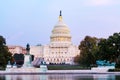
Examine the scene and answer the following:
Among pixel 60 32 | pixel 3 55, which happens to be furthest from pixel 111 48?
pixel 60 32

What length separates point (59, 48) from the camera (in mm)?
174375

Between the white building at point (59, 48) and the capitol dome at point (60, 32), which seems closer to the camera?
the capitol dome at point (60, 32)

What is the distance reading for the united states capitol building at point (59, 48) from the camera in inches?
6585

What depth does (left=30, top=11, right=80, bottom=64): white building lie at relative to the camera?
16725 cm

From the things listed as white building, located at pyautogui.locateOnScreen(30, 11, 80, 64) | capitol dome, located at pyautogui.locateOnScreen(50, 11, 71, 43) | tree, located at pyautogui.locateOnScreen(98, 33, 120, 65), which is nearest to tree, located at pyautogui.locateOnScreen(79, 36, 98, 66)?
tree, located at pyautogui.locateOnScreen(98, 33, 120, 65)

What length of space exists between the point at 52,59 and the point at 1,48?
105 meters

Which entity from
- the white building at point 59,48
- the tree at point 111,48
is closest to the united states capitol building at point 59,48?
the white building at point 59,48

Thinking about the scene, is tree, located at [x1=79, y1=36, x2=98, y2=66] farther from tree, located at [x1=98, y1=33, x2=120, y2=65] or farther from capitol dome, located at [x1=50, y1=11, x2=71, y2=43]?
capitol dome, located at [x1=50, y1=11, x2=71, y2=43]

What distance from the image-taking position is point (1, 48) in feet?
243

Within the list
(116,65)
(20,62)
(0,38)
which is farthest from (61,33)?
(116,65)

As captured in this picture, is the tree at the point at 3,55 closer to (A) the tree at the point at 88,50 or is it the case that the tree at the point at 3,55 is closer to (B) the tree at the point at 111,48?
(A) the tree at the point at 88,50

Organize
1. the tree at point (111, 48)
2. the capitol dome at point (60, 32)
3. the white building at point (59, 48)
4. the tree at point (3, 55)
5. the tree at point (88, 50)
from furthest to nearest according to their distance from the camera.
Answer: the white building at point (59, 48), the capitol dome at point (60, 32), the tree at point (88, 50), the tree at point (3, 55), the tree at point (111, 48)

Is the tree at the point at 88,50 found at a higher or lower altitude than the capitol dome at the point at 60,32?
lower

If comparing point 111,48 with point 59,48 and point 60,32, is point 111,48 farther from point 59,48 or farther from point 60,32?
point 59,48
